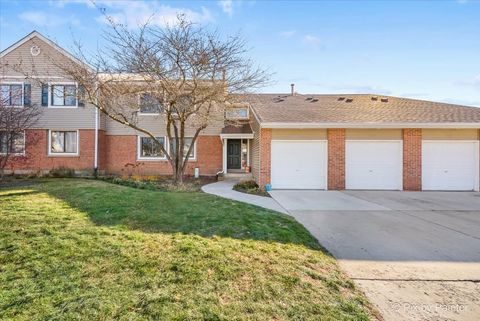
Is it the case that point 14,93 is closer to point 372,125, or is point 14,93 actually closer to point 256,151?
point 256,151

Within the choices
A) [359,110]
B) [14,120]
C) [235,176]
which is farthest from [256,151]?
[14,120]

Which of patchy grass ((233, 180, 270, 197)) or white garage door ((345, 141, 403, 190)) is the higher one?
white garage door ((345, 141, 403, 190))

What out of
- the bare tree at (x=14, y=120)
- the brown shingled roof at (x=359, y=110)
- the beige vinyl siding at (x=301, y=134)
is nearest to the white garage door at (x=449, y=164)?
the brown shingled roof at (x=359, y=110)

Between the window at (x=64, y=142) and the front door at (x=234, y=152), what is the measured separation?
9390 mm

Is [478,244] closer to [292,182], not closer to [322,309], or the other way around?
[322,309]

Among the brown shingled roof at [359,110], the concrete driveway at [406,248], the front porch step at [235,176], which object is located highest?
the brown shingled roof at [359,110]

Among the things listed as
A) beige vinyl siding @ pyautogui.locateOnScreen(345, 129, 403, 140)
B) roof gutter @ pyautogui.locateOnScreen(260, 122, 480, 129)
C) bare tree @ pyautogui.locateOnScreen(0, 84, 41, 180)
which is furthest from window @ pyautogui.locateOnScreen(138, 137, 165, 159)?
beige vinyl siding @ pyautogui.locateOnScreen(345, 129, 403, 140)

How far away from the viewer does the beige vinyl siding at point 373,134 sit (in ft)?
40.6

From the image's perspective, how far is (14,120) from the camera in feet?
44.4

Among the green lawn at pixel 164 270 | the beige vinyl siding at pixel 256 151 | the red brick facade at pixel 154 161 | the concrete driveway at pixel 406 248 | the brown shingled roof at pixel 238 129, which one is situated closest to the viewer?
the green lawn at pixel 164 270

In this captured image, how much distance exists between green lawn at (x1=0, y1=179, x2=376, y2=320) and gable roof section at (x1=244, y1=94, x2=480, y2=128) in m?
7.36

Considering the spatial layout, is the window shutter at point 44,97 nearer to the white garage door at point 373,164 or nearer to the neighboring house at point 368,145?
the neighboring house at point 368,145

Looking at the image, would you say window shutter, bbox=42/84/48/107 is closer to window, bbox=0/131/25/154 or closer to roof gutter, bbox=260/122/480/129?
window, bbox=0/131/25/154

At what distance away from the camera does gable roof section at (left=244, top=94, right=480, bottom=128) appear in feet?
39.5
